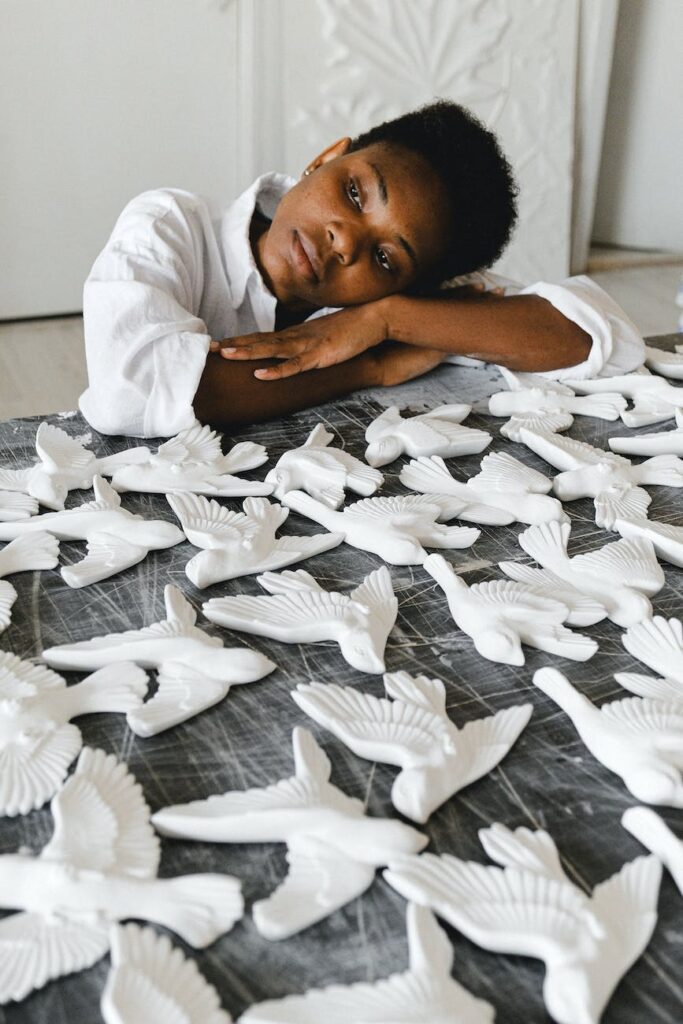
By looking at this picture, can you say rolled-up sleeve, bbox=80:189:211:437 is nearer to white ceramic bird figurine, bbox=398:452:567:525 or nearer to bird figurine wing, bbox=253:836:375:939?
white ceramic bird figurine, bbox=398:452:567:525

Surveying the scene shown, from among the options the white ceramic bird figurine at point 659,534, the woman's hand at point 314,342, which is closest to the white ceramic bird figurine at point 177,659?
the white ceramic bird figurine at point 659,534

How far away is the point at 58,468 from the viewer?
778 millimetres

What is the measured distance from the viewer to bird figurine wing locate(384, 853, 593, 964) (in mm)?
402

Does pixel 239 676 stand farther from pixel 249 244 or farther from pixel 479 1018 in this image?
pixel 249 244

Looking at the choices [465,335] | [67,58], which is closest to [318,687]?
[465,335]

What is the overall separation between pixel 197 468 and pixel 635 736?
0.43m

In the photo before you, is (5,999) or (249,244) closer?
(5,999)

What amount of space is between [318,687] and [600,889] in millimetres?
184

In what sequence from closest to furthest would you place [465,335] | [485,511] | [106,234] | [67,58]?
[485,511]
[465,335]
[67,58]
[106,234]

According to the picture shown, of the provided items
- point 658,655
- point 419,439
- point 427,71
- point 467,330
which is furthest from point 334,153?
point 427,71

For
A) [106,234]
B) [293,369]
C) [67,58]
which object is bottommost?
[106,234]

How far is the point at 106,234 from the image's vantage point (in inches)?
93.4

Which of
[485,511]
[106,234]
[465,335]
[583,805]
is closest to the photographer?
[583,805]

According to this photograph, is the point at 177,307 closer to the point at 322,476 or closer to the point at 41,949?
the point at 322,476
